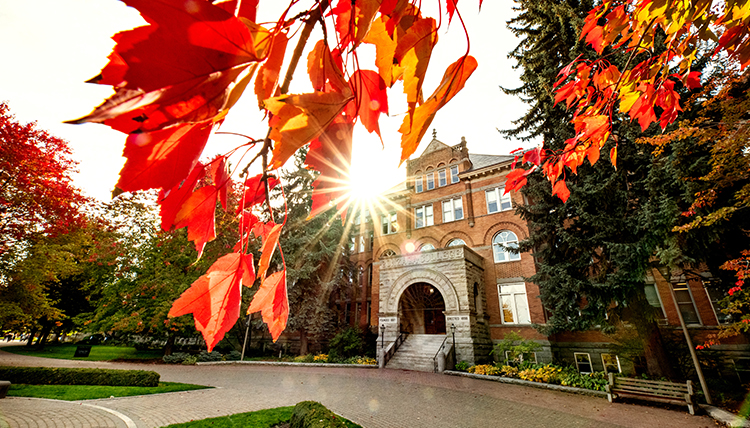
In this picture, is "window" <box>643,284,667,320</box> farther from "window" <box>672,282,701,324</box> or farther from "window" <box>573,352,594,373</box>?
"window" <box>573,352,594,373</box>

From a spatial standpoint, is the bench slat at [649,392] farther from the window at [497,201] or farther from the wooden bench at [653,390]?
the window at [497,201]

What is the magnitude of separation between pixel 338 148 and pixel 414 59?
0.24 metres

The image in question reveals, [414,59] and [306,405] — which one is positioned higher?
[414,59]

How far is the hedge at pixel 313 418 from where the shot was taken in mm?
4540

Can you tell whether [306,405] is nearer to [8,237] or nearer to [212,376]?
[212,376]

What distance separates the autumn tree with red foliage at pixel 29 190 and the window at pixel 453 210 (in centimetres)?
1875

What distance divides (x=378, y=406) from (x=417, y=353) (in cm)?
738

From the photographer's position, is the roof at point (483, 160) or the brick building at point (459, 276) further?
the roof at point (483, 160)

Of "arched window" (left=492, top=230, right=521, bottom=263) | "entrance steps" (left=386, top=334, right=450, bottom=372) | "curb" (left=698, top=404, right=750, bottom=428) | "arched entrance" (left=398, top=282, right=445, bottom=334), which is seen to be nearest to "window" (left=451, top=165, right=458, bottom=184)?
"arched window" (left=492, top=230, right=521, bottom=263)

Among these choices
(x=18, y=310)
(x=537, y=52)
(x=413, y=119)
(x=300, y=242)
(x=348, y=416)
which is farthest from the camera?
(x=300, y=242)

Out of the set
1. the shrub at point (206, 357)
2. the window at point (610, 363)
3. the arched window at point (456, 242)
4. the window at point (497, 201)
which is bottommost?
the shrub at point (206, 357)

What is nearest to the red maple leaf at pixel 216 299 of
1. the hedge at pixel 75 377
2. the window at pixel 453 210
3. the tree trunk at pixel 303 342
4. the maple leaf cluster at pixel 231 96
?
the maple leaf cluster at pixel 231 96

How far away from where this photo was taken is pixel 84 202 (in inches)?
529

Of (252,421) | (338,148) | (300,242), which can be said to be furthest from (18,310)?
(338,148)
